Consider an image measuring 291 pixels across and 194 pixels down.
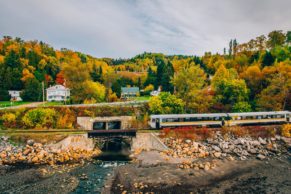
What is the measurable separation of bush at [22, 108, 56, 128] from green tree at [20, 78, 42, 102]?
22742 mm

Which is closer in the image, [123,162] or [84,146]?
[123,162]

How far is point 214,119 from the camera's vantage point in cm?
3925

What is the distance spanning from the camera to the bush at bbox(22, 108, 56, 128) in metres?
39.2

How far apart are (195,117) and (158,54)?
515ft

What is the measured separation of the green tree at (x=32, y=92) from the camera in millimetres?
60781

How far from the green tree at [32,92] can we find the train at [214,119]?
38.0 meters

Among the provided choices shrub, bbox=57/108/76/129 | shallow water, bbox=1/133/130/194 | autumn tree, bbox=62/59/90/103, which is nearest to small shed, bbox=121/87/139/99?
autumn tree, bbox=62/59/90/103

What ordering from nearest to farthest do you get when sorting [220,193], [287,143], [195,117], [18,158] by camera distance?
1. [220,193]
2. [18,158]
3. [287,143]
4. [195,117]

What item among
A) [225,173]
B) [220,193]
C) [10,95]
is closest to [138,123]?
[225,173]

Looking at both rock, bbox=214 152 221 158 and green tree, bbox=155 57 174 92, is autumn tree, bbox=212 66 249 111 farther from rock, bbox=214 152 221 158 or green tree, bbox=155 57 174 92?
green tree, bbox=155 57 174 92

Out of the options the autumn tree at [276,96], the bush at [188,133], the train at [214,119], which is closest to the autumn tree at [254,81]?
the autumn tree at [276,96]

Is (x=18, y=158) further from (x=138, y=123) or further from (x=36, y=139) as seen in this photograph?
(x=138, y=123)

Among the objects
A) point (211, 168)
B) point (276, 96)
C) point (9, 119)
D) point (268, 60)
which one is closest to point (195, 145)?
point (211, 168)

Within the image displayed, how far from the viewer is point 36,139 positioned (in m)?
33.6
